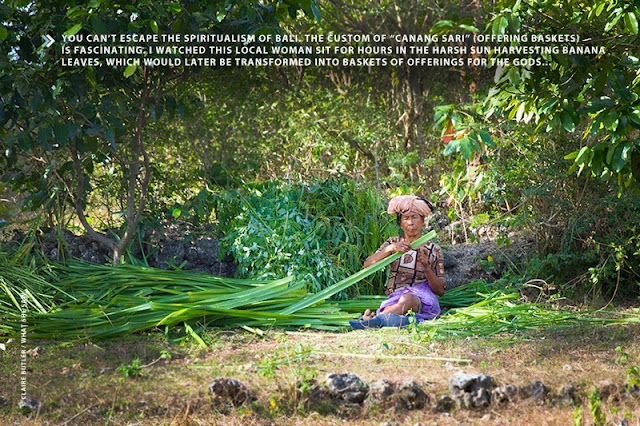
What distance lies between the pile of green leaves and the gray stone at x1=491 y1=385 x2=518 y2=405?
2.24 metres

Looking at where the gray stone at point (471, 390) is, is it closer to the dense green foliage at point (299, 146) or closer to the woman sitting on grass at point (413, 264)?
the dense green foliage at point (299, 146)

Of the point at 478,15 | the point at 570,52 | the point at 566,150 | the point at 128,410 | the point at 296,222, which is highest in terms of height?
the point at 478,15

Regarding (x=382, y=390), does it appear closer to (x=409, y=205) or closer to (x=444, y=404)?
(x=444, y=404)

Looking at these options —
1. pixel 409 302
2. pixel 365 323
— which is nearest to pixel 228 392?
pixel 365 323

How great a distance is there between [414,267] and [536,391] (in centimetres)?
200

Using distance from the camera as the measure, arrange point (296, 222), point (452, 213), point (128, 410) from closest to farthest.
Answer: point (128, 410), point (296, 222), point (452, 213)

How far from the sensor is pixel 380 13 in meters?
8.55

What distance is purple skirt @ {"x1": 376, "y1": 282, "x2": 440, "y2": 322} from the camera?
5.38m

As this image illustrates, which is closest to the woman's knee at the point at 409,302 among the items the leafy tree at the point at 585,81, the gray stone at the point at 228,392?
the leafy tree at the point at 585,81

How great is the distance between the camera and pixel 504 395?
12.1 feet

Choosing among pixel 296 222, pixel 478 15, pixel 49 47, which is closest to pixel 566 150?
pixel 296 222

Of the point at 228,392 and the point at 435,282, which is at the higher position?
the point at 435,282

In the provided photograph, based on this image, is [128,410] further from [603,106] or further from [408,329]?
[603,106]

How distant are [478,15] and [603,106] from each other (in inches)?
175
